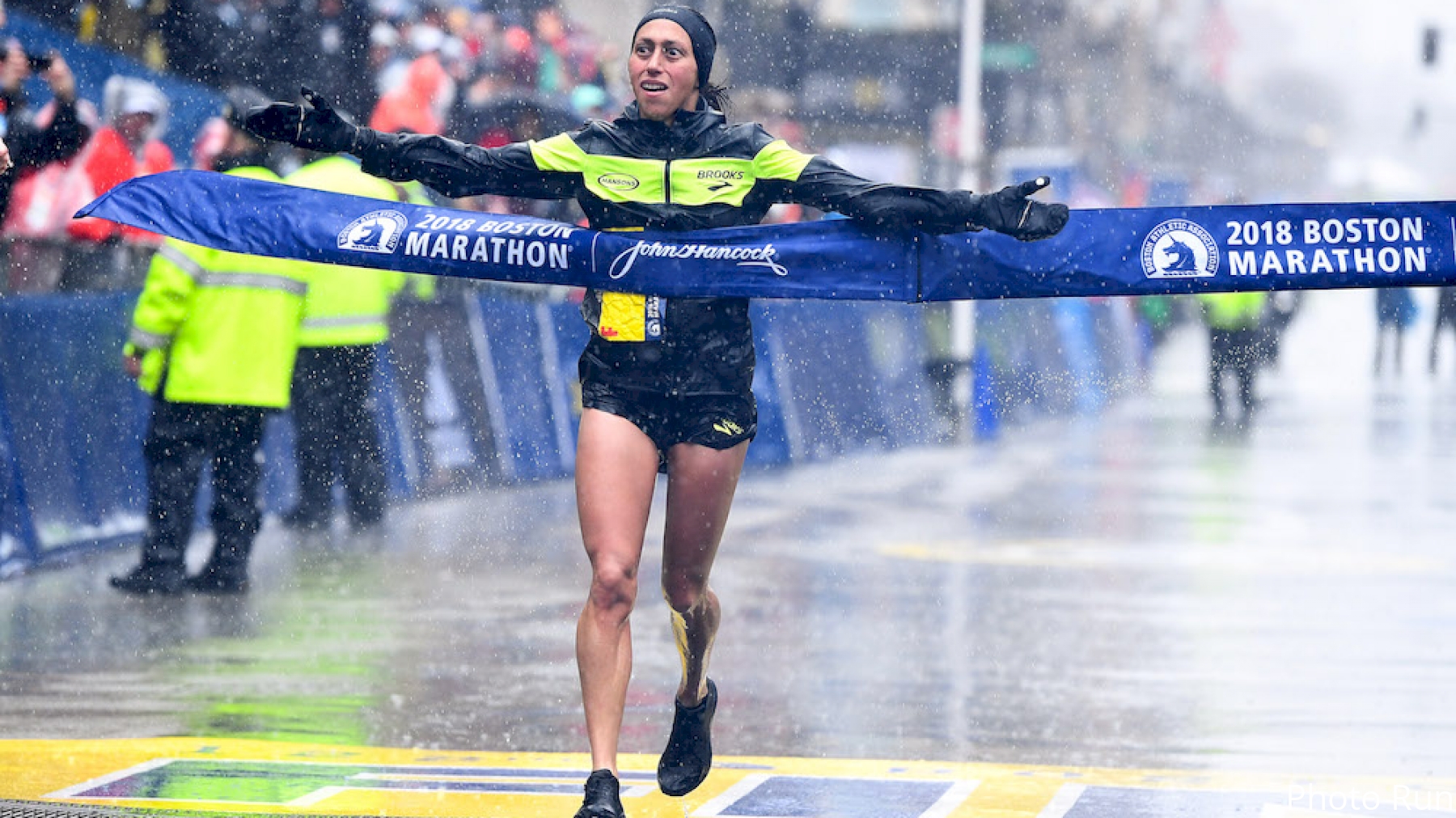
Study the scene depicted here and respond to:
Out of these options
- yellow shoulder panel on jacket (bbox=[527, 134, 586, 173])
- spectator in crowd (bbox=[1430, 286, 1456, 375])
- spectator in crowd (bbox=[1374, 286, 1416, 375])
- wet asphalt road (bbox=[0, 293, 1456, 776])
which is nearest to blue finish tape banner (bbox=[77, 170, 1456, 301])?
yellow shoulder panel on jacket (bbox=[527, 134, 586, 173])

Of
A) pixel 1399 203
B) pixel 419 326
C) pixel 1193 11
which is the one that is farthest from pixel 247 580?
pixel 1193 11

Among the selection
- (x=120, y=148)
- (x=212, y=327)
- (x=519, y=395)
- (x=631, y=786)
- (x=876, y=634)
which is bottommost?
(x=631, y=786)

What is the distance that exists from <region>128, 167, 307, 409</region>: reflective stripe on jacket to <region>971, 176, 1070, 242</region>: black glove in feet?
16.4

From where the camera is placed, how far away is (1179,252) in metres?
5.74

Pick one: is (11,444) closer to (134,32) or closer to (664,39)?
(134,32)

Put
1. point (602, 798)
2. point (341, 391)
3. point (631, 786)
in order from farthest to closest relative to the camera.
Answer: point (341, 391) < point (631, 786) < point (602, 798)

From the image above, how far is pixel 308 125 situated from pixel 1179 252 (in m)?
2.21

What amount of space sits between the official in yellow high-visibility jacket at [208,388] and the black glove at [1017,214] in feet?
16.4

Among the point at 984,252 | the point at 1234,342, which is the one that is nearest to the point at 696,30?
the point at 984,252

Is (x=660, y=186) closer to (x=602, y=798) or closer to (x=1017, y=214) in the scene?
(x=1017, y=214)

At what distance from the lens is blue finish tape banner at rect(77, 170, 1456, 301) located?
5613 mm

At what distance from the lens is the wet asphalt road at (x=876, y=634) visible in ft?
22.8

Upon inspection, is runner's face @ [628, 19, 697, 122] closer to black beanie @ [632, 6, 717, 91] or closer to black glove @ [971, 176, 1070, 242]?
black beanie @ [632, 6, 717, 91]

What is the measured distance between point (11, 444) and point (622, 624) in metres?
5.56
